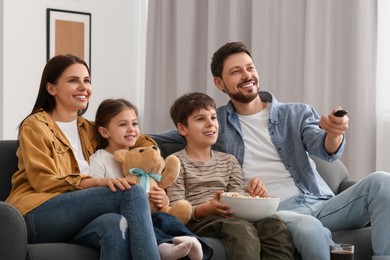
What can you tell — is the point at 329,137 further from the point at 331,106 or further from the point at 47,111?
the point at 331,106

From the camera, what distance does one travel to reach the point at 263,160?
11.6 feet

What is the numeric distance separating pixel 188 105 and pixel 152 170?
42cm

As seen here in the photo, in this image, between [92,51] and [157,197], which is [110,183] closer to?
[157,197]

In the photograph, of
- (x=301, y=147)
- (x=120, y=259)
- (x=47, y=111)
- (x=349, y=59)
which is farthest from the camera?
(x=349, y=59)

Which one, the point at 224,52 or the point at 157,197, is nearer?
the point at 157,197

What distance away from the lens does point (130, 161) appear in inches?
126

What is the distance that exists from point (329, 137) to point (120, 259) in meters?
1.11

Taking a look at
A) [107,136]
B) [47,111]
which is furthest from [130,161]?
[47,111]

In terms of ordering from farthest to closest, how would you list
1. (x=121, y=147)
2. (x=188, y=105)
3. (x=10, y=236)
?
(x=188, y=105), (x=121, y=147), (x=10, y=236)

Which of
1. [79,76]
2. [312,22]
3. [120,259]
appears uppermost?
[312,22]

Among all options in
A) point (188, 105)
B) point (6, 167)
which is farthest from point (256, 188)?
point (6, 167)

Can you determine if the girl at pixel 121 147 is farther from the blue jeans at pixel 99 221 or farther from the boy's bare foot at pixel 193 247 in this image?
the blue jeans at pixel 99 221

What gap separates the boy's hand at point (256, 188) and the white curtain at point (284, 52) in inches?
58.3

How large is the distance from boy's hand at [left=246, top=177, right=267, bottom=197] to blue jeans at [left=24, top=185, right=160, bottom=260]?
62 centimetres
